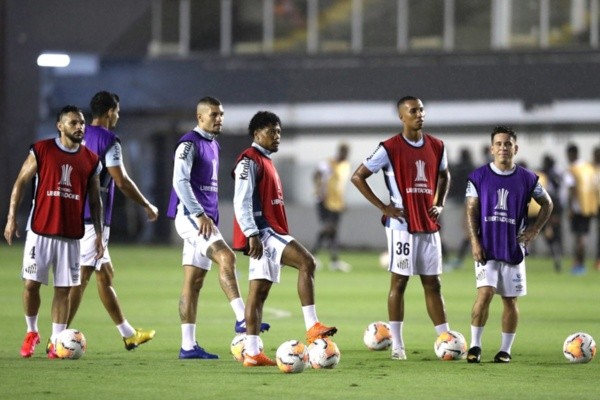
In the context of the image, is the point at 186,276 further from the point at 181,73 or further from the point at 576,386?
the point at 181,73

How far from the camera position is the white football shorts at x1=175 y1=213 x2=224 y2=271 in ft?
42.8

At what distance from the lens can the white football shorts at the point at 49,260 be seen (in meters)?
13.2

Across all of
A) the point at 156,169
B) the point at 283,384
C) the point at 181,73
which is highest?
the point at 181,73

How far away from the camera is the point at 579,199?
28953 millimetres

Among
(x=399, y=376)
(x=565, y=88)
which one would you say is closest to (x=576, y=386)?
(x=399, y=376)

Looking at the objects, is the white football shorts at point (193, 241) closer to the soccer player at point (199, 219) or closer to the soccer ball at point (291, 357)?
the soccer player at point (199, 219)

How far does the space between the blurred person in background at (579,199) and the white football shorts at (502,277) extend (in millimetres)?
15357

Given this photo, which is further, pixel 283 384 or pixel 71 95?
pixel 71 95

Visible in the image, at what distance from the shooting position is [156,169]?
41.7 metres

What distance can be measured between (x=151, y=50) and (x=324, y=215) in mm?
12935

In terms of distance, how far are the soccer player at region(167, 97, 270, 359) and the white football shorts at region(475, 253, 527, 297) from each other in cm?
201

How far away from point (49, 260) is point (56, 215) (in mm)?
414

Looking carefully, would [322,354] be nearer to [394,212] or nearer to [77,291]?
[394,212]

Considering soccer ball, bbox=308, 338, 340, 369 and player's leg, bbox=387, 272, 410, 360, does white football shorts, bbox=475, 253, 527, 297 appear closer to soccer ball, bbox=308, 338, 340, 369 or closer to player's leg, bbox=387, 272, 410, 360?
player's leg, bbox=387, 272, 410, 360
